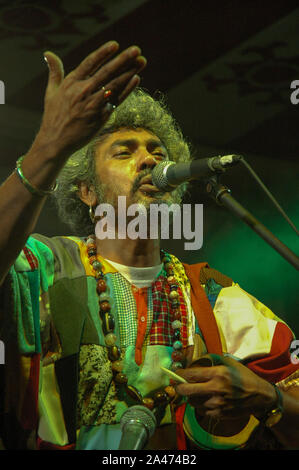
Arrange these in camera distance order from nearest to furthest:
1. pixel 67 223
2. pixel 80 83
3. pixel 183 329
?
pixel 80 83 → pixel 183 329 → pixel 67 223

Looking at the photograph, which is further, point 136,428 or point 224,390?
point 224,390

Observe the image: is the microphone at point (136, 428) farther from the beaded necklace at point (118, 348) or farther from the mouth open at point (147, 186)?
the mouth open at point (147, 186)

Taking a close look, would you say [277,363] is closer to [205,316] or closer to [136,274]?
[205,316]

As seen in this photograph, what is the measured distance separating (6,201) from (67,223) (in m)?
1.07

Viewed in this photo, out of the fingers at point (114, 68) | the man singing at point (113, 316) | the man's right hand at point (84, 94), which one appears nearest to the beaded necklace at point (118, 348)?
the man singing at point (113, 316)

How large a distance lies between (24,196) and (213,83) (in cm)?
168

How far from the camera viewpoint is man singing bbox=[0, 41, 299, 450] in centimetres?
136

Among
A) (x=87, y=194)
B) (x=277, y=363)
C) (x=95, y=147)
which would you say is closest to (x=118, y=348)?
(x=277, y=363)

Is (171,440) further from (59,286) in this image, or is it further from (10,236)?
(10,236)

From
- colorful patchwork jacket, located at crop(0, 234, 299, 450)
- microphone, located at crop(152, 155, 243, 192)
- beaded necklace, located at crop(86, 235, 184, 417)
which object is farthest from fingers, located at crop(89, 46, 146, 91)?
beaded necklace, located at crop(86, 235, 184, 417)

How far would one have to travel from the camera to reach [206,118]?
9.40 ft

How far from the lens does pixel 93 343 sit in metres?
1.86

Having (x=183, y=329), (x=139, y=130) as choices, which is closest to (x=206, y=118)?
(x=139, y=130)

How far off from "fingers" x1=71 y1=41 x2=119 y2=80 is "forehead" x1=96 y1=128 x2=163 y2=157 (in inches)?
32.7
